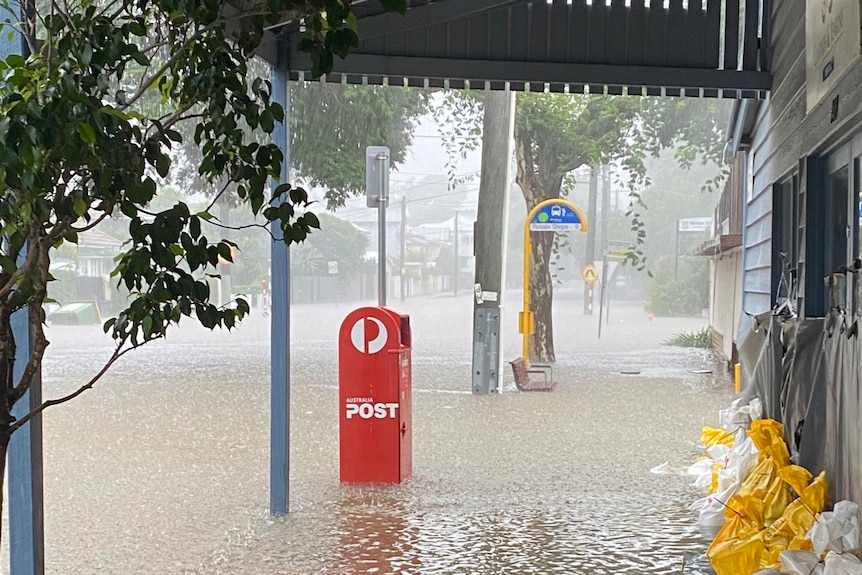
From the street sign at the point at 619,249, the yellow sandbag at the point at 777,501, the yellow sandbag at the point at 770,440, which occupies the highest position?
the street sign at the point at 619,249

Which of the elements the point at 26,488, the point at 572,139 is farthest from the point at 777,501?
the point at 572,139

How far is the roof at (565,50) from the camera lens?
5766 millimetres

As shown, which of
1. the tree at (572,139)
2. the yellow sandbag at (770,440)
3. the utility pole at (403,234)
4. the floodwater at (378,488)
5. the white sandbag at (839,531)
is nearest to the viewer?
the white sandbag at (839,531)

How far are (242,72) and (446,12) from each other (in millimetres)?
3444

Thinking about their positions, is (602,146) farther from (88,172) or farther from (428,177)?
(88,172)

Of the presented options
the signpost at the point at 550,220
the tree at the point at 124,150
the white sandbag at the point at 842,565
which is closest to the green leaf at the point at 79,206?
the tree at the point at 124,150

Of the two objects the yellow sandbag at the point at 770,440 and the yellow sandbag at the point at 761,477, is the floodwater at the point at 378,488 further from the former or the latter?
the yellow sandbag at the point at 770,440

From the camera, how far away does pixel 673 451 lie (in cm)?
825

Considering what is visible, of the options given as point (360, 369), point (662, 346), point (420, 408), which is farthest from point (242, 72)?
point (662, 346)

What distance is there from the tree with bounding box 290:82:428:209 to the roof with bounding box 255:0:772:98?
8.96 meters

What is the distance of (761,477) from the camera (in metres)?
4.73

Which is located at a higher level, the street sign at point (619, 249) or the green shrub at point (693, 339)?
the street sign at point (619, 249)

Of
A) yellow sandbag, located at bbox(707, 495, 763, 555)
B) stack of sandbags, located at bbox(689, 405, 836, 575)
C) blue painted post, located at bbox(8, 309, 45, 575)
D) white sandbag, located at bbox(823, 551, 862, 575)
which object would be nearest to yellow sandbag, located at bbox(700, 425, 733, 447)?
stack of sandbags, located at bbox(689, 405, 836, 575)

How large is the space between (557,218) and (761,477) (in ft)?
A: 28.6
